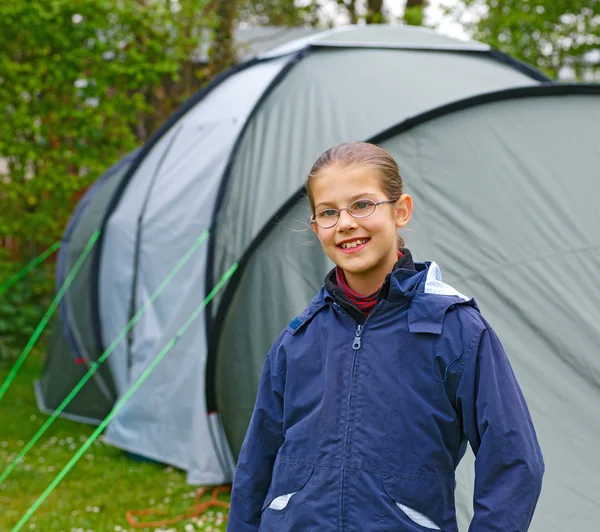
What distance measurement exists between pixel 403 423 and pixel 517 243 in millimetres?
1843

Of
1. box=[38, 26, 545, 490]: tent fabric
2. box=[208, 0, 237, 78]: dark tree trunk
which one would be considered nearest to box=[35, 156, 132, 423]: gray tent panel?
box=[38, 26, 545, 490]: tent fabric

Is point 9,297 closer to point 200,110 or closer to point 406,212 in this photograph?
point 200,110

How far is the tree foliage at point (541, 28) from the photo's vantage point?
10328mm

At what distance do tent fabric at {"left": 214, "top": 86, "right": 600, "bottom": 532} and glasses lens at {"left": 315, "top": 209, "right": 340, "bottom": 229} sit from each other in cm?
150

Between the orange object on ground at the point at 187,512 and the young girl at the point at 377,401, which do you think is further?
the orange object on ground at the point at 187,512

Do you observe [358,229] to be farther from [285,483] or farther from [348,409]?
[285,483]

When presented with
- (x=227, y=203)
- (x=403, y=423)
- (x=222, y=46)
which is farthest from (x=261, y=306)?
(x=222, y=46)

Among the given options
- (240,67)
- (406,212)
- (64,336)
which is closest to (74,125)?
(64,336)

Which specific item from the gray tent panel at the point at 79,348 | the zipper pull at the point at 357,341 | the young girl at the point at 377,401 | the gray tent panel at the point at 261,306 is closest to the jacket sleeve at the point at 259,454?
the young girl at the point at 377,401

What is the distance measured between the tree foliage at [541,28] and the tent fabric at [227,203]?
5.70 meters

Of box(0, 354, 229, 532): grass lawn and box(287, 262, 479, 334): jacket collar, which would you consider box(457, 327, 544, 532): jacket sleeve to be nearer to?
box(287, 262, 479, 334): jacket collar

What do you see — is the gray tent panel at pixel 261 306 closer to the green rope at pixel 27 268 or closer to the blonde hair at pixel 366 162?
the blonde hair at pixel 366 162

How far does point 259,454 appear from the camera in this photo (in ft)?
6.32

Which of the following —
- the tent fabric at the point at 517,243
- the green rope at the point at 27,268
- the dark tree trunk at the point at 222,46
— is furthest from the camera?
the dark tree trunk at the point at 222,46
